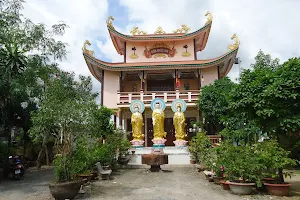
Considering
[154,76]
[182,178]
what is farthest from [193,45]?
[182,178]

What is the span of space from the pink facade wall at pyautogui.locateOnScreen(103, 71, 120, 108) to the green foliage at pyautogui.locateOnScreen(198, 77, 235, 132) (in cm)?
603

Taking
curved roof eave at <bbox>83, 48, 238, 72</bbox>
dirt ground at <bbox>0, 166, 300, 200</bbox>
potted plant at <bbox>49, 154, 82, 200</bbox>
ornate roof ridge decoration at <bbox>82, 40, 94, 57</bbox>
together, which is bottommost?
dirt ground at <bbox>0, 166, 300, 200</bbox>

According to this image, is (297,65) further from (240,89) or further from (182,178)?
(182,178)

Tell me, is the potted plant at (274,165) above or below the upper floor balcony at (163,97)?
below

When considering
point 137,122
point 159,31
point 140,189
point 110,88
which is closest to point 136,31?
point 159,31

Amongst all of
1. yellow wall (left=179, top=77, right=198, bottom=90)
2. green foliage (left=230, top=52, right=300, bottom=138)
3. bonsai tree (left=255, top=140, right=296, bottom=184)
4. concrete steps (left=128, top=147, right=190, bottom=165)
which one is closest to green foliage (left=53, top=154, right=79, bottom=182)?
green foliage (left=230, top=52, right=300, bottom=138)

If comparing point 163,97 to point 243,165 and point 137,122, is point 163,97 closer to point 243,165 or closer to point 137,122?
point 137,122

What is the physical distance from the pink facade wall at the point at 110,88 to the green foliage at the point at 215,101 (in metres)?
6.03

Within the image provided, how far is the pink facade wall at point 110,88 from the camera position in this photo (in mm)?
17484

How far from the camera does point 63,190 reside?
536 cm

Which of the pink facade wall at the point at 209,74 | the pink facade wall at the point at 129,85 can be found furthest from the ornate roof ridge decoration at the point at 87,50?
the pink facade wall at the point at 209,74

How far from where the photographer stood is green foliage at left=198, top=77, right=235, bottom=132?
13.6 m

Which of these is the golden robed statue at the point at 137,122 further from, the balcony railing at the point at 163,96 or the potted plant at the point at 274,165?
the potted plant at the point at 274,165

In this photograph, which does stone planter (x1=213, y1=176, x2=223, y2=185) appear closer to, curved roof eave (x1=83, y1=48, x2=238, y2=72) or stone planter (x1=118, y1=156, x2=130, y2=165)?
stone planter (x1=118, y1=156, x2=130, y2=165)
